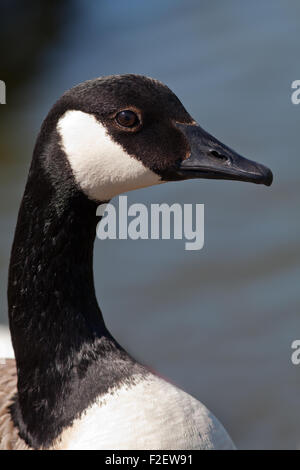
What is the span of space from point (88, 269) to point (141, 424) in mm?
593

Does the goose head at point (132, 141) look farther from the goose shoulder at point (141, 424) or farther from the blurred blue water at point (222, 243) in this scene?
the blurred blue water at point (222, 243)

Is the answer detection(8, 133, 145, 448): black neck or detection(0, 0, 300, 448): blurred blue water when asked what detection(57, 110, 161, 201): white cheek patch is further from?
detection(0, 0, 300, 448): blurred blue water

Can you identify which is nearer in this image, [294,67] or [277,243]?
[277,243]

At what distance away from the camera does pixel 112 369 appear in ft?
9.58

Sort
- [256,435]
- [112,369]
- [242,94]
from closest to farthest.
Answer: [112,369]
[256,435]
[242,94]

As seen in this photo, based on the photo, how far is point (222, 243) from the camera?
5605 mm

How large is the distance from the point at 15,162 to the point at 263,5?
3.83 meters

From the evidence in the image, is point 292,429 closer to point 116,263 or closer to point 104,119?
point 116,263

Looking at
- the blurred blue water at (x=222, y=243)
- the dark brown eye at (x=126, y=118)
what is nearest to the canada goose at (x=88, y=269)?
the dark brown eye at (x=126, y=118)

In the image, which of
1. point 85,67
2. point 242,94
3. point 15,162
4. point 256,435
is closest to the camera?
point 256,435

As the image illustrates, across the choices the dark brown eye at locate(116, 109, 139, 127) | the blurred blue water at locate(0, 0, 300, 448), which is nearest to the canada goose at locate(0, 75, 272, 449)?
the dark brown eye at locate(116, 109, 139, 127)

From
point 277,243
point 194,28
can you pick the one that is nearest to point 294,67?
point 194,28

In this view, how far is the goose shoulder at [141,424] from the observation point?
2760 mm

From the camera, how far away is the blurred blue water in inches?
181
